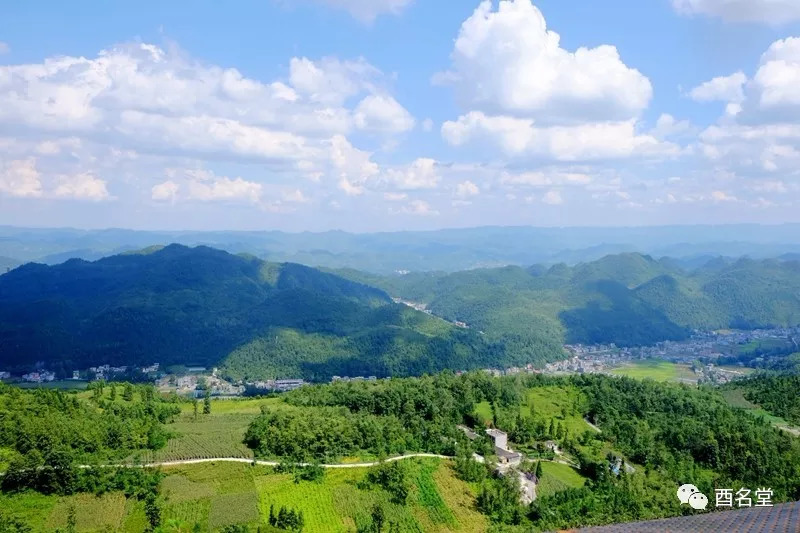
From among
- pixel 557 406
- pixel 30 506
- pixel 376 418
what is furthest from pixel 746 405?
pixel 30 506

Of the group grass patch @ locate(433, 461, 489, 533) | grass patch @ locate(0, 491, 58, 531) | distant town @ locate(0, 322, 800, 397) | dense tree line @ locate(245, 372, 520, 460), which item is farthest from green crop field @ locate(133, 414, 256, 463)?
distant town @ locate(0, 322, 800, 397)

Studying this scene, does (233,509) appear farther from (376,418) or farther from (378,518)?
(376,418)

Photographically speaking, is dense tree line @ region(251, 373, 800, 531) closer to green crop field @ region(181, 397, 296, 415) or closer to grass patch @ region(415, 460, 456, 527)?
green crop field @ region(181, 397, 296, 415)

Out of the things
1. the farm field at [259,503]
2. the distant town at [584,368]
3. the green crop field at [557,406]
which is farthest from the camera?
the distant town at [584,368]

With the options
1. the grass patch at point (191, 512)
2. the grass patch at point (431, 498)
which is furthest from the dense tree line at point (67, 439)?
the grass patch at point (431, 498)

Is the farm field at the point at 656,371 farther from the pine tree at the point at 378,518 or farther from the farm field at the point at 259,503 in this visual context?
the pine tree at the point at 378,518

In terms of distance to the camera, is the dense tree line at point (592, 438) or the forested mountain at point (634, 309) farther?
the forested mountain at point (634, 309)
